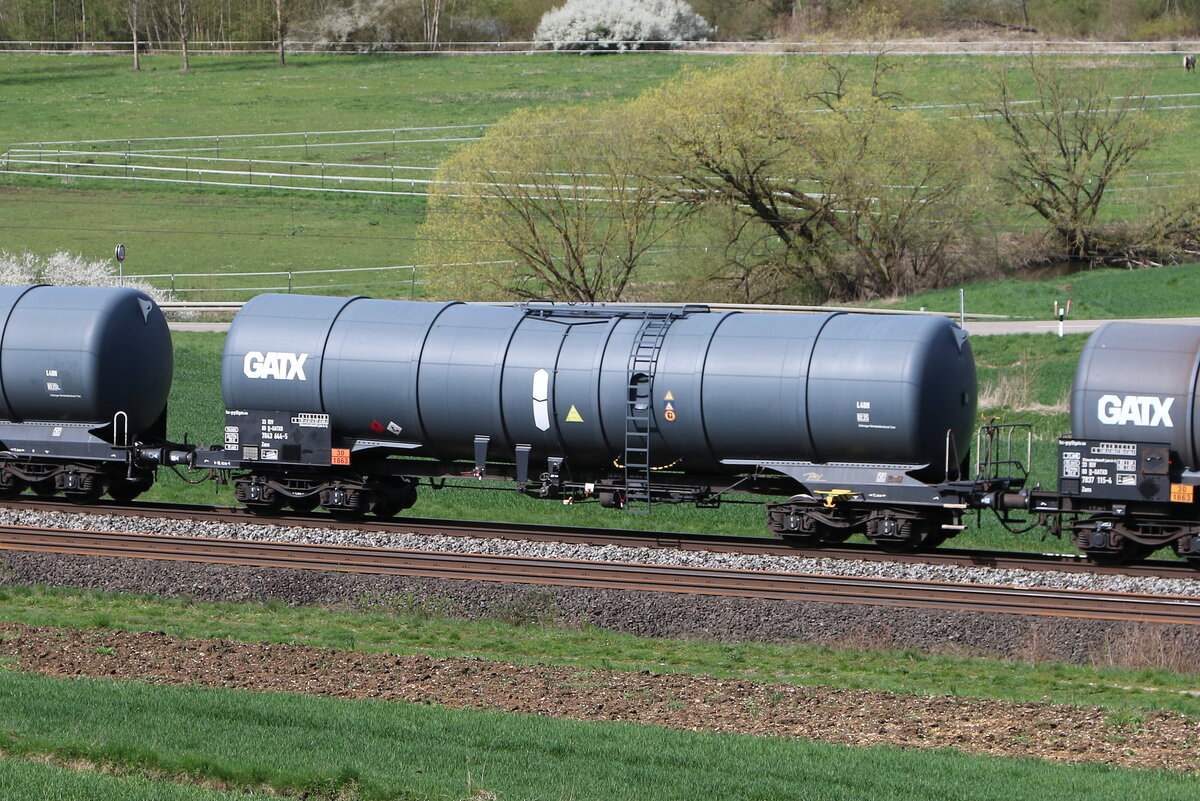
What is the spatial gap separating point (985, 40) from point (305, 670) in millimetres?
83779

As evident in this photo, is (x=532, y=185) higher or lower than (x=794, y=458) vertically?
higher

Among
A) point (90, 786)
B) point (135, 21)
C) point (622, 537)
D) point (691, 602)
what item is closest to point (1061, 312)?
point (622, 537)

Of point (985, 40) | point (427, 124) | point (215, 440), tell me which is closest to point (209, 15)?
point (427, 124)

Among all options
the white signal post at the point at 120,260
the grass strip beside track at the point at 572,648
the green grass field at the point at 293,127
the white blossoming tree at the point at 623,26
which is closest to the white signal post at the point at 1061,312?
the green grass field at the point at 293,127

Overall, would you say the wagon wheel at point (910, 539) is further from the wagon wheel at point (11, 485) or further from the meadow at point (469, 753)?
the wagon wheel at point (11, 485)

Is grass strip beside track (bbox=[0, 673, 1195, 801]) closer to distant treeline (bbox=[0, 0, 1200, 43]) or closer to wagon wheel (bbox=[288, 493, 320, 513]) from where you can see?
wagon wheel (bbox=[288, 493, 320, 513])

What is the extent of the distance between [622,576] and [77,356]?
11.2 metres

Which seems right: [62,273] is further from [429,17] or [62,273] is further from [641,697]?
[429,17]

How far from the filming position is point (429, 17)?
10738 centimetres

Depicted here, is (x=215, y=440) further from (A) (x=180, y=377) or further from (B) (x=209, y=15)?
(B) (x=209, y=15)

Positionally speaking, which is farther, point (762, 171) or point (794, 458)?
point (762, 171)

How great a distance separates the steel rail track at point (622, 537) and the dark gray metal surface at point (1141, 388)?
2016 mm

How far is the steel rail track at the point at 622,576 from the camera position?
17953 millimetres

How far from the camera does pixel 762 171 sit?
5453cm
